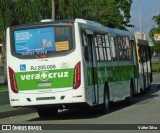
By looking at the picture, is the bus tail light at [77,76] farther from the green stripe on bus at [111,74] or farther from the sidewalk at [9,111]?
the sidewalk at [9,111]

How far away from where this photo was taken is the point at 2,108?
69.3 ft

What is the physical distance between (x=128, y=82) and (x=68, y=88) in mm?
7063

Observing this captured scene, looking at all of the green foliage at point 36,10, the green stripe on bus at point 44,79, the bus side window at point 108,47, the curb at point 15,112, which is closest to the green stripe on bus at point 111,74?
the bus side window at point 108,47

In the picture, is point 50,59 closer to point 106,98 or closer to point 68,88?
point 68,88

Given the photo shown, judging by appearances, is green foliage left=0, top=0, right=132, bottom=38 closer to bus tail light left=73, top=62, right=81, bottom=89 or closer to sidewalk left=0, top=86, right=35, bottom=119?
sidewalk left=0, top=86, right=35, bottom=119

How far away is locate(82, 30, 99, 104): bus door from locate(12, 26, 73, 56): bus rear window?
981 mm

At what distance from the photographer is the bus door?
699 inches

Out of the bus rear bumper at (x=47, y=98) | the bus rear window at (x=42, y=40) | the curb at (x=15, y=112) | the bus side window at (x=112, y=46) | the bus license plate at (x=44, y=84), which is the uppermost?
the bus rear window at (x=42, y=40)

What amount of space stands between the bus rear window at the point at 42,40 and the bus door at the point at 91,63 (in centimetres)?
98

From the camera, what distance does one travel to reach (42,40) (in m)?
17.3

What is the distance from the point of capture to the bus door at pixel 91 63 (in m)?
17.8

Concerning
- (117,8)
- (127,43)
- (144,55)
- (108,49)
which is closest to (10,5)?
(144,55)

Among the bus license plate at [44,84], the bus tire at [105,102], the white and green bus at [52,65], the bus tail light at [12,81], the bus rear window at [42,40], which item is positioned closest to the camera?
the white and green bus at [52,65]

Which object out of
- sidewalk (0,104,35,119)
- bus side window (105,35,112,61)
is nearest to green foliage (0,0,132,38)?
sidewalk (0,104,35,119)
